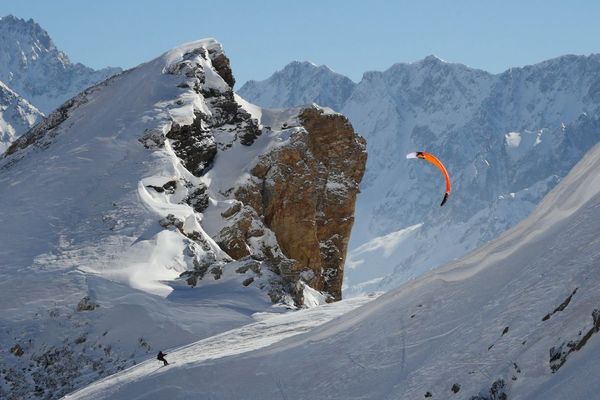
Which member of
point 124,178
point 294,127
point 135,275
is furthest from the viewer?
point 294,127

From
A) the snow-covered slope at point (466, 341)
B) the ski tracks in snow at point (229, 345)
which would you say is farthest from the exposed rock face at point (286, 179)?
the snow-covered slope at point (466, 341)

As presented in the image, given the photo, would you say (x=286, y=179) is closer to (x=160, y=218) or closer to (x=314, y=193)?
(x=314, y=193)

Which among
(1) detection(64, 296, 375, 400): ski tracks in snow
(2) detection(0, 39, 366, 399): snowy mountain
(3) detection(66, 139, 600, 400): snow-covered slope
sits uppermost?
(2) detection(0, 39, 366, 399): snowy mountain

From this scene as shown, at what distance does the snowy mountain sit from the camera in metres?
32.6

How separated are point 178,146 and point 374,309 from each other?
34999mm

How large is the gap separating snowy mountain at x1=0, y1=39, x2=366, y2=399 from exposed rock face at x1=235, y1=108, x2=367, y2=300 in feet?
0.29

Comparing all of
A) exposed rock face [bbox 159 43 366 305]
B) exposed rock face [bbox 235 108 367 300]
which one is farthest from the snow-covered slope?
exposed rock face [bbox 235 108 367 300]

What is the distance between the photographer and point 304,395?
18.5 metres

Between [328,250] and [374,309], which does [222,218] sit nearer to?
[328,250]

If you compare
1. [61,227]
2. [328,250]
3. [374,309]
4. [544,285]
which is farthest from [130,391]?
[328,250]

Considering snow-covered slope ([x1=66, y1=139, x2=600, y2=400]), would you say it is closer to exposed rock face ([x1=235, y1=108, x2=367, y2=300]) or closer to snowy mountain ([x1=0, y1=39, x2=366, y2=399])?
snowy mountain ([x1=0, y1=39, x2=366, y2=399])

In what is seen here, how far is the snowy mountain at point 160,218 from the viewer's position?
107 ft

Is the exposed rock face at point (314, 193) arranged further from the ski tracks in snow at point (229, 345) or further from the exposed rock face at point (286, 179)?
the ski tracks in snow at point (229, 345)

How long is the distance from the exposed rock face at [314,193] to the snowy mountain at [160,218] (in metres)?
0.09
